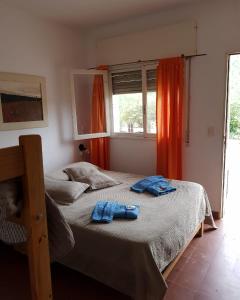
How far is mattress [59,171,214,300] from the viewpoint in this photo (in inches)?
66.1

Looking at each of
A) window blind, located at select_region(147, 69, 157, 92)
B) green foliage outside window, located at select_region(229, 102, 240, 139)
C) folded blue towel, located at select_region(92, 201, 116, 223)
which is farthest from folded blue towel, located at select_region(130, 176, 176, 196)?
green foliage outside window, located at select_region(229, 102, 240, 139)

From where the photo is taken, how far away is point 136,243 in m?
1.72

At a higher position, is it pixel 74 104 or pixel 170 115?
pixel 74 104

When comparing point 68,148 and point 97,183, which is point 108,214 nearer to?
point 97,183

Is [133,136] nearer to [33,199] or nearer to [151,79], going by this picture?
[151,79]

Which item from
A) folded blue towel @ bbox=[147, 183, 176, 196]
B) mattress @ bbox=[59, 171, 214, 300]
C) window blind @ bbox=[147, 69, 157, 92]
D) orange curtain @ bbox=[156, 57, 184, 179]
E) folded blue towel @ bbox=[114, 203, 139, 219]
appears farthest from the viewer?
window blind @ bbox=[147, 69, 157, 92]

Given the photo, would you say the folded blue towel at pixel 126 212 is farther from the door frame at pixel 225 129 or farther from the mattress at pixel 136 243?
the door frame at pixel 225 129

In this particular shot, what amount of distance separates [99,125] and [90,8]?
1532 millimetres

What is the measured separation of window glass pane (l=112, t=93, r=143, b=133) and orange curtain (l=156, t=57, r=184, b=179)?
16.2 inches

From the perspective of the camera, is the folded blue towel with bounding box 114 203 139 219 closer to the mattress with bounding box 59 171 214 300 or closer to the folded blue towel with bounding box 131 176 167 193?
the mattress with bounding box 59 171 214 300

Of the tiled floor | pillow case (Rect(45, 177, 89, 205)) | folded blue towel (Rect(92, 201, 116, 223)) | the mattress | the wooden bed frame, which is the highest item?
the wooden bed frame

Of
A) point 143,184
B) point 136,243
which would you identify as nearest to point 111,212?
point 136,243

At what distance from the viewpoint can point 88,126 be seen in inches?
156

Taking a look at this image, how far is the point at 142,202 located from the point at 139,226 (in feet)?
1.68
